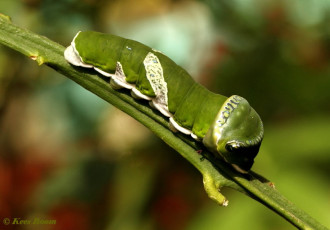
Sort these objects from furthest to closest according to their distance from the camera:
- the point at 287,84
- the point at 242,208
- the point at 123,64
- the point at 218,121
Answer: the point at 287,84, the point at 242,208, the point at 123,64, the point at 218,121

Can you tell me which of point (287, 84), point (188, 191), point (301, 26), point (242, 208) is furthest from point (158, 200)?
point (301, 26)

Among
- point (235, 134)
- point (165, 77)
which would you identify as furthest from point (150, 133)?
point (235, 134)

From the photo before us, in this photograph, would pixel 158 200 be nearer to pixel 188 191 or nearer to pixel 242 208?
pixel 188 191

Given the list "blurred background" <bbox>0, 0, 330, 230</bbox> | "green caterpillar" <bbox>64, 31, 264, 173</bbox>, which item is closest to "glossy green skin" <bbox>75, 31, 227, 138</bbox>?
"green caterpillar" <bbox>64, 31, 264, 173</bbox>

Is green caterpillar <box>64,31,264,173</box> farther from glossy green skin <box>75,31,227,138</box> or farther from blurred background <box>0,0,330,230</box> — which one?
blurred background <box>0,0,330,230</box>

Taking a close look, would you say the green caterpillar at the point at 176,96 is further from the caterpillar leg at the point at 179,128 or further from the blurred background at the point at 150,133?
the blurred background at the point at 150,133

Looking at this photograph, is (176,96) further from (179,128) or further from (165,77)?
(179,128)

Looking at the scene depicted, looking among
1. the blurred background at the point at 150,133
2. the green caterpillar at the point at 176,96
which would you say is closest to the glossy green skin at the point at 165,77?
the green caterpillar at the point at 176,96
